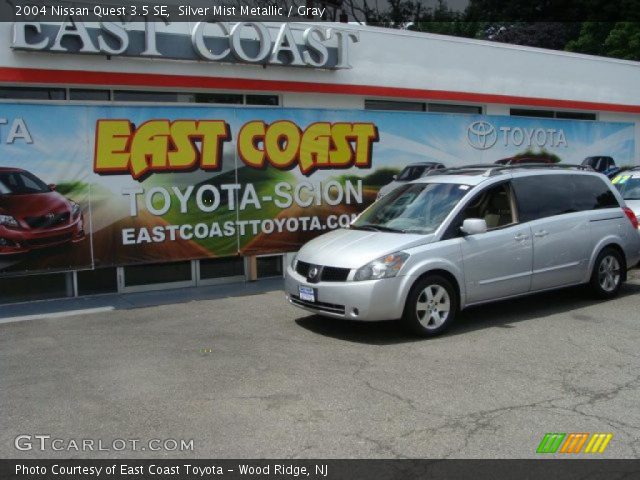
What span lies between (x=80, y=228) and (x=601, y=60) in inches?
583

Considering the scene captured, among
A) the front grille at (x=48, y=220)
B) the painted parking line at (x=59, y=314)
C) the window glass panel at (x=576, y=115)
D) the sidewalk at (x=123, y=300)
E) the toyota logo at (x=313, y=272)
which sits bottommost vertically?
the sidewalk at (x=123, y=300)

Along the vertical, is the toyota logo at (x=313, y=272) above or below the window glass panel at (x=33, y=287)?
above

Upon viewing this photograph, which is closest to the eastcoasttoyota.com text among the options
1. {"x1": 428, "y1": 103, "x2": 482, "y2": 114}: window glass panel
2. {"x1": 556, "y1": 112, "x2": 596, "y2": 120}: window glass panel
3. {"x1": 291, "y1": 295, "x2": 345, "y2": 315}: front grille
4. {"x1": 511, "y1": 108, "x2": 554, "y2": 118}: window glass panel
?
{"x1": 291, "y1": 295, "x2": 345, "y2": 315}: front grille

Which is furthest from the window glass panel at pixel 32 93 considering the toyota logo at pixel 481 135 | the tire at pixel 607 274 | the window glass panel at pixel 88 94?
the tire at pixel 607 274

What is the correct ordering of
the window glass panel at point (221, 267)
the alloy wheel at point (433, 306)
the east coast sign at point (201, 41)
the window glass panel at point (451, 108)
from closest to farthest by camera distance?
the alloy wheel at point (433, 306)
the east coast sign at point (201, 41)
the window glass panel at point (221, 267)
the window glass panel at point (451, 108)

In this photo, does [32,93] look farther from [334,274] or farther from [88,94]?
[334,274]

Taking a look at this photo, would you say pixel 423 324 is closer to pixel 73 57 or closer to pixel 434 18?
pixel 73 57

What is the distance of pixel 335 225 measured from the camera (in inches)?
458

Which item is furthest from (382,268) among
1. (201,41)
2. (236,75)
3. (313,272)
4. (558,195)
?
(236,75)

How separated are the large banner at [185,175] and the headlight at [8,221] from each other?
12 mm

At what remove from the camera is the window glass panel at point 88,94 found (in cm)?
1102

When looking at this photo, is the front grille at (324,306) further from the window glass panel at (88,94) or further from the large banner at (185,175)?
the window glass panel at (88,94)

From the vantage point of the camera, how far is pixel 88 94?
11164mm
